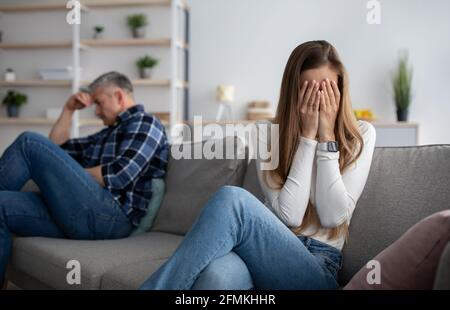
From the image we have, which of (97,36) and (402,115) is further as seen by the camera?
(97,36)

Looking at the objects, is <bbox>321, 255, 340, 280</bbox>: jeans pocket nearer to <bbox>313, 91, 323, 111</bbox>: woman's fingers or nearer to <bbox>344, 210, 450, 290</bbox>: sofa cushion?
<bbox>344, 210, 450, 290</bbox>: sofa cushion

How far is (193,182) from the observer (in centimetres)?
228

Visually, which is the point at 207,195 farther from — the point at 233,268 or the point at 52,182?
the point at 233,268

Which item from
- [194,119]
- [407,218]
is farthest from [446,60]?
[407,218]

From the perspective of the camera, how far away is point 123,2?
5281mm

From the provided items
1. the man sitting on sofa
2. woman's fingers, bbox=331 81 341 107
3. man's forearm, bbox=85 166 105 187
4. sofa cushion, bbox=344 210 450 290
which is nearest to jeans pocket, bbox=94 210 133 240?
the man sitting on sofa

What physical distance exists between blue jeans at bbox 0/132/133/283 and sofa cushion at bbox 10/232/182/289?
66mm

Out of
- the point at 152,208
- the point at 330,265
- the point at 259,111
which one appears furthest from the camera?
the point at 259,111

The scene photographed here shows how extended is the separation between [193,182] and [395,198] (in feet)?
3.01

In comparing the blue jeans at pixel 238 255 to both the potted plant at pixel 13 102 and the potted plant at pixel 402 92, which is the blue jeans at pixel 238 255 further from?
the potted plant at pixel 13 102

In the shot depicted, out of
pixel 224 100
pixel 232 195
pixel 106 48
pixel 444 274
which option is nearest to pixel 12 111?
pixel 106 48

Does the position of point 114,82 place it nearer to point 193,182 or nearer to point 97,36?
point 193,182
